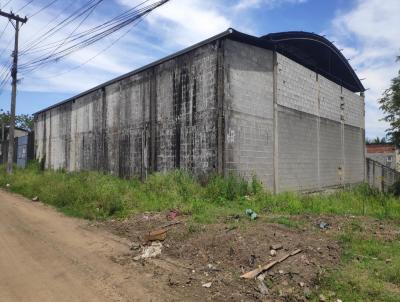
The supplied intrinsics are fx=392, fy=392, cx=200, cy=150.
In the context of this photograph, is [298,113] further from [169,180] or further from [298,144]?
[169,180]

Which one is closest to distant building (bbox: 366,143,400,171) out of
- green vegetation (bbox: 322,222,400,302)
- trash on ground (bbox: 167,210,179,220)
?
trash on ground (bbox: 167,210,179,220)

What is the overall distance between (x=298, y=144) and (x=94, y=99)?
11.8m

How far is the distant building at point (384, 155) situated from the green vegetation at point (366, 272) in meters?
41.7

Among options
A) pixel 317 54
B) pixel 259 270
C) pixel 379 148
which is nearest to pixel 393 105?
pixel 317 54

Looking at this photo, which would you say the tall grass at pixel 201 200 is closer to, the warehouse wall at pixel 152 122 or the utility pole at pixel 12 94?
the warehouse wall at pixel 152 122

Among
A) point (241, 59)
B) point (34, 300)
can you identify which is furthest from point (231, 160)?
point (34, 300)

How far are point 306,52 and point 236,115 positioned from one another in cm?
730

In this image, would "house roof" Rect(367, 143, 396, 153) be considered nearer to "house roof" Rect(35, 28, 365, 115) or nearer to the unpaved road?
"house roof" Rect(35, 28, 365, 115)

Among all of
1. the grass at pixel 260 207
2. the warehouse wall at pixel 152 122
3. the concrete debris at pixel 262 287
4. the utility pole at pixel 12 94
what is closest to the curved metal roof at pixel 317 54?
the warehouse wall at pixel 152 122

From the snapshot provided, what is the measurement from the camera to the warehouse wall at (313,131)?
16.1 m

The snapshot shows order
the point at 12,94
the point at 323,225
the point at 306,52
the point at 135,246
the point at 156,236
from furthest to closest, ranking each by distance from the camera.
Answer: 1. the point at 12,94
2. the point at 306,52
3. the point at 323,225
4. the point at 156,236
5. the point at 135,246

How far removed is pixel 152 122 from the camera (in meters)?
16.8

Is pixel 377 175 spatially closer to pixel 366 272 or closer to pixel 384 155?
pixel 384 155

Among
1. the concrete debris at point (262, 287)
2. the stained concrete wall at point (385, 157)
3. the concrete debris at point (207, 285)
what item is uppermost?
the stained concrete wall at point (385, 157)
